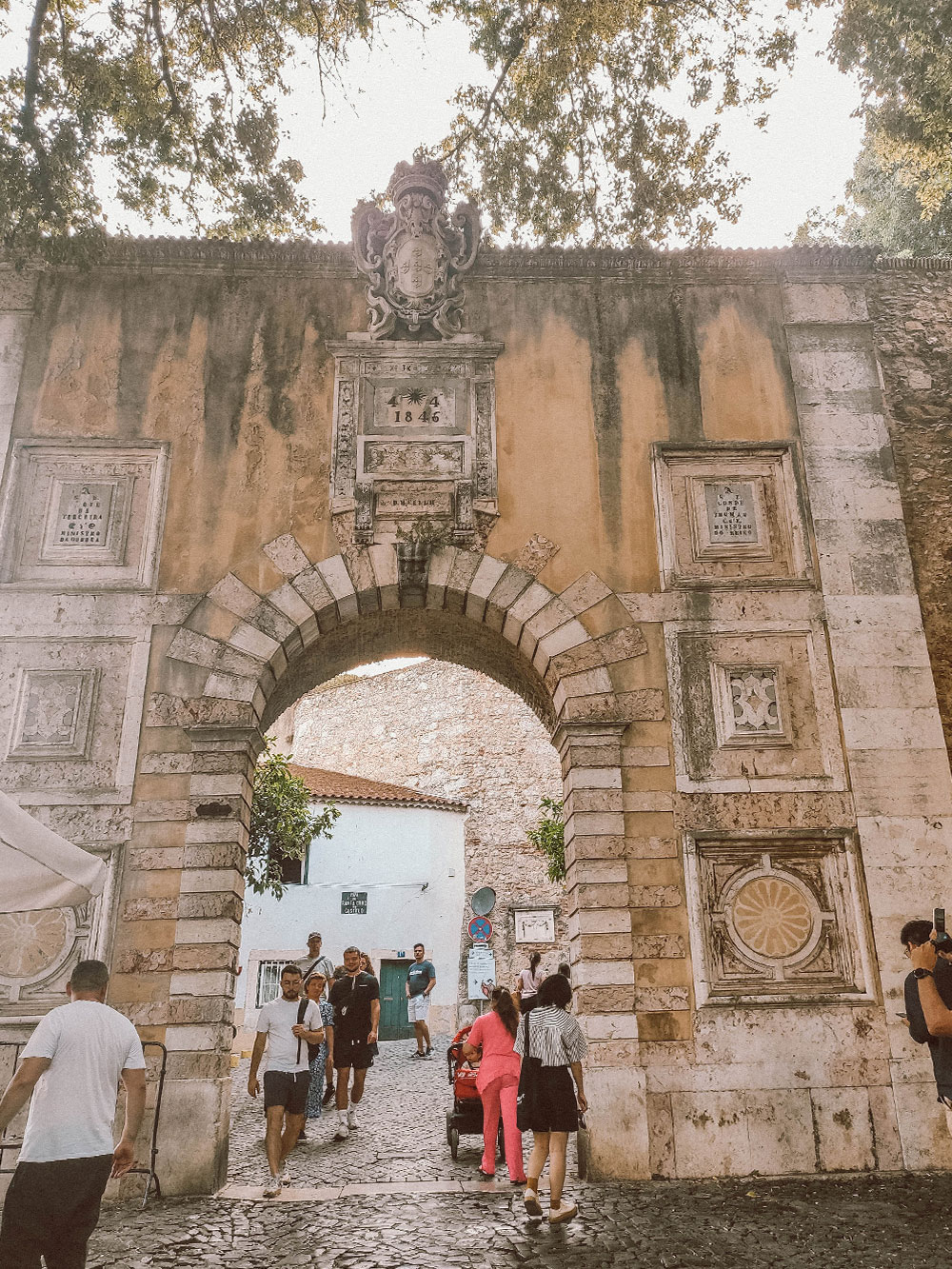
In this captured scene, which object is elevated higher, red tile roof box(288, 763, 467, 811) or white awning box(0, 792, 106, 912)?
red tile roof box(288, 763, 467, 811)

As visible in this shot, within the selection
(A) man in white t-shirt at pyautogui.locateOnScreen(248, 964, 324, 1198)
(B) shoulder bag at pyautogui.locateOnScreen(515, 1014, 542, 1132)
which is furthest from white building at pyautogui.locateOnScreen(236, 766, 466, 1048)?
(B) shoulder bag at pyautogui.locateOnScreen(515, 1014, 542, 1132)

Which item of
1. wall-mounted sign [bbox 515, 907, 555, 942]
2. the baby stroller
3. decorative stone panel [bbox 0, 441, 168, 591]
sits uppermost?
decorative stone panel [bbox 0, 441, 168, 591]

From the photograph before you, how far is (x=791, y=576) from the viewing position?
8203mm

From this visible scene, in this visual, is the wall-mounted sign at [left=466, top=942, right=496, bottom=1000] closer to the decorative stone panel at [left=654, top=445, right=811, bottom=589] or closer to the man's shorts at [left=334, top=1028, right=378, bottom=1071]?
the man's shorts at [left=334, top=1028, right=378, bottom=1071]

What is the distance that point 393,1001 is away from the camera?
72.5 ft

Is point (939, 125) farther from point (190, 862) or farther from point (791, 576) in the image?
point (190, 862)

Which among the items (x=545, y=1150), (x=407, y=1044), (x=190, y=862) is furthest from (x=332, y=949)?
(x=545, y=1150)

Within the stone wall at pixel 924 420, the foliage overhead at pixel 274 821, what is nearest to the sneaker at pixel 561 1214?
the stone wall at pixel 924 420

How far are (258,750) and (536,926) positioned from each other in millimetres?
14351

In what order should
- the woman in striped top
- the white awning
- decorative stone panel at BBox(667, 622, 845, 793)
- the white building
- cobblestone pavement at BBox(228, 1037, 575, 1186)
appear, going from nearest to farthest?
the white awning, the woman in striped top, cobblestone pavement at BBox(228, 1037, 575, 1186), decorative stone panel at BBox(667, 622, 845, 793), the white building

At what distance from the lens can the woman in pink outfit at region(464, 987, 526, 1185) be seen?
20.6 ft

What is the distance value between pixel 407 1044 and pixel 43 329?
48.6 ft

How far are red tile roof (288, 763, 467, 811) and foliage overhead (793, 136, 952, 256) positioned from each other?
15.2 metres

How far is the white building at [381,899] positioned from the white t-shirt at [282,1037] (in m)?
15.6
